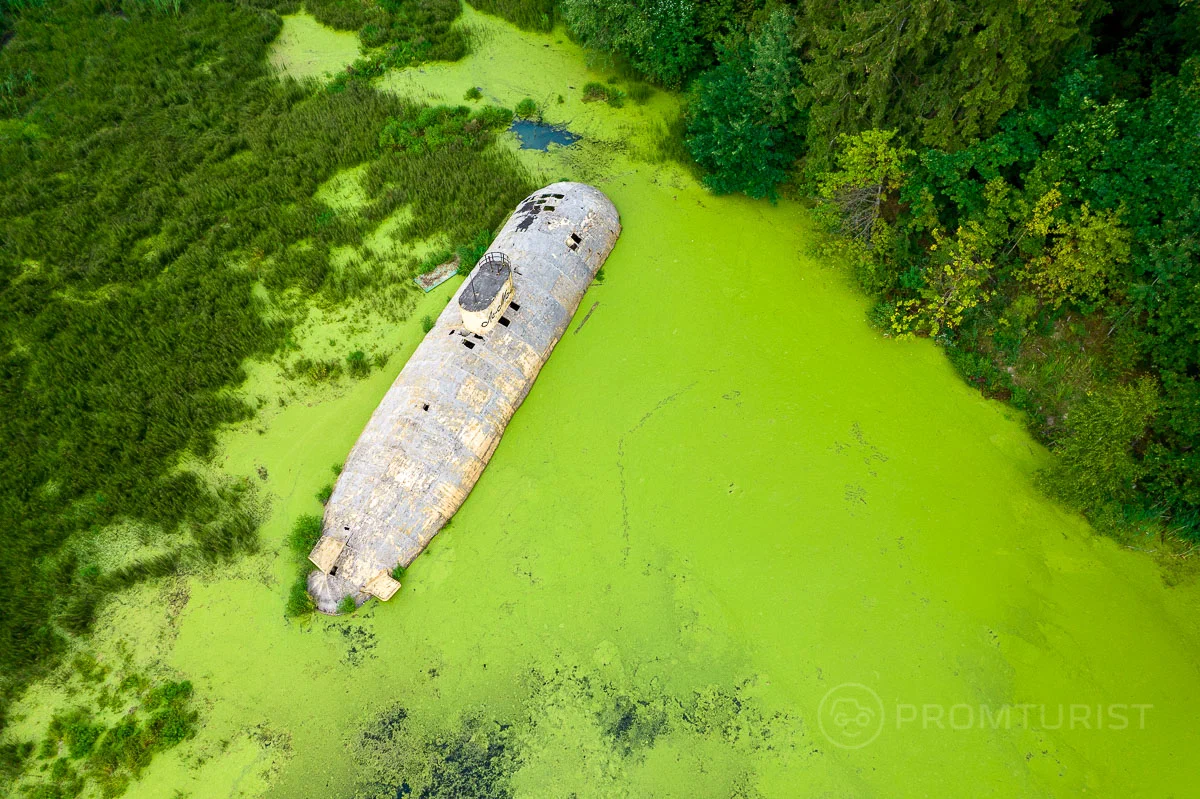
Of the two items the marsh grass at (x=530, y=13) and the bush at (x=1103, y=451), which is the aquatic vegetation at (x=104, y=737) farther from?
the marsh grass at (x=530, y=13)

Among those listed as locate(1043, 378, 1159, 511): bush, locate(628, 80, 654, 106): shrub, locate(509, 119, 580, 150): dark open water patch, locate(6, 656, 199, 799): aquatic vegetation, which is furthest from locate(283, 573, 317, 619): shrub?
locate(628, 80, 654, 106): shrub

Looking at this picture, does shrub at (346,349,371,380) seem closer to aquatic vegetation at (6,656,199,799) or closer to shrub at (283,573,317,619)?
shrub at (283,573,317,619)

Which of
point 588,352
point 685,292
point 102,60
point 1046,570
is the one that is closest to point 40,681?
point 588,352

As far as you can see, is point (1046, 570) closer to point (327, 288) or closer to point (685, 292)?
point (685, 292)

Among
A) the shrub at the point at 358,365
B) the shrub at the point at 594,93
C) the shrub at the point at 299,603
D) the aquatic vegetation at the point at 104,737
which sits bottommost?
the aquatic vegetation at the point at 104,737

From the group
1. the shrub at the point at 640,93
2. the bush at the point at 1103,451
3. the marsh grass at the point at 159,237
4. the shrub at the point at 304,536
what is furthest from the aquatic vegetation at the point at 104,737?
the shrub at the point at 640,93
